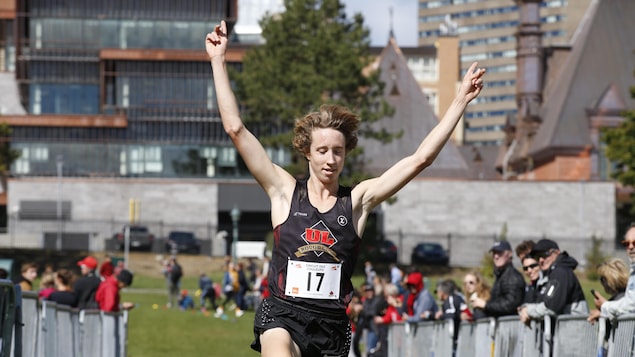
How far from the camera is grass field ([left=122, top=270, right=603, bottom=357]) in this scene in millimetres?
32812

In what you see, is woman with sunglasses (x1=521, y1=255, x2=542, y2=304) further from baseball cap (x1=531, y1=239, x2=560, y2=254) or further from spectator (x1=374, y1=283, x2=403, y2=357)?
spectator (x1=374, y1=283, x2=403, y2=357)

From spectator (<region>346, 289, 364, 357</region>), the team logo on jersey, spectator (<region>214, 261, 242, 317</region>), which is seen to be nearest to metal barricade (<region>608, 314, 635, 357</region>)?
the team logo on jersey

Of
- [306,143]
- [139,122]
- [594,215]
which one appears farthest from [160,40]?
[306,143]

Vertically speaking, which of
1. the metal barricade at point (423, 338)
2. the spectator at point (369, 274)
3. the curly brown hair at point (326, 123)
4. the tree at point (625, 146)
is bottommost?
the spectator at point (369, 274)

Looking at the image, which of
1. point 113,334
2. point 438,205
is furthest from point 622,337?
point 438,205

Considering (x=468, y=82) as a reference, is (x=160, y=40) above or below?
above

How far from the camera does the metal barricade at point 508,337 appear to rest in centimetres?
1536

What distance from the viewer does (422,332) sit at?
2177 cm

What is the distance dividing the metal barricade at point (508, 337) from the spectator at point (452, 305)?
7.82 ft

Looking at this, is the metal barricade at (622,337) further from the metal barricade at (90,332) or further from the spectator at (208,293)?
the spectator at (208,293)

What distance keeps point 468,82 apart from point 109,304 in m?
12.2

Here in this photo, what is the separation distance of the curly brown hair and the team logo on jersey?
536mm

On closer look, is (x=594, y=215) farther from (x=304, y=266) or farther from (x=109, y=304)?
(x=304, y=266)

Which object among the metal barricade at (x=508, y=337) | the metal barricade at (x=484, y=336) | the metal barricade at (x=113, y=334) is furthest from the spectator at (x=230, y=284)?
the metal barricade at (x=508, y=337)
